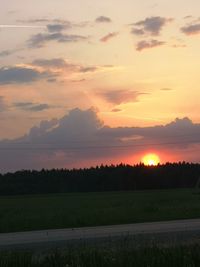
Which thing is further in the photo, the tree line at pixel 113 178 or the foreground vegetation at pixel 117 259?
the tree line at pixel 113 178

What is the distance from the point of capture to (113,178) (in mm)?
159500

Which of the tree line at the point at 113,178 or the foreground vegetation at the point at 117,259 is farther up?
the tree line at the point at 113,178

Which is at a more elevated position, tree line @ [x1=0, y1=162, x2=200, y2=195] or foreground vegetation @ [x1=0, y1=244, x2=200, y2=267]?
tree line @ [x1=0, y1=162, x2=200, y2=195]

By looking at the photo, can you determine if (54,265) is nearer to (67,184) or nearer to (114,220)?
(114,220)

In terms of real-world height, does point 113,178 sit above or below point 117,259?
above

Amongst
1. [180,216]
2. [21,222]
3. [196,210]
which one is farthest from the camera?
[196,210]

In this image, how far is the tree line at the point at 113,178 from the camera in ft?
505

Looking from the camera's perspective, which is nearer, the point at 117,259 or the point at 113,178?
→ the point at 117,259

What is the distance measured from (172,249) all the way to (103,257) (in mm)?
1385

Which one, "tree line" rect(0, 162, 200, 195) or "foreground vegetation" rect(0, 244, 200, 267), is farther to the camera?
"tree line" rect(0, 162, 200, 195)

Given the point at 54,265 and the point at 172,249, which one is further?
the point at 172,249

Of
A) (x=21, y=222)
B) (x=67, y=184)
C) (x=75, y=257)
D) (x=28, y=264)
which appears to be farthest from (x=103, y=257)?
(x=67, y=184)

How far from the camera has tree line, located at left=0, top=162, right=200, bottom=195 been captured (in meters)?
154

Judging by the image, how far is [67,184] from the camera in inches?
6161
